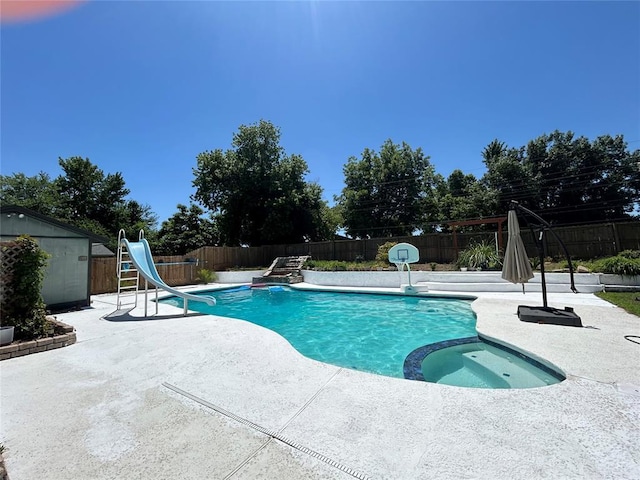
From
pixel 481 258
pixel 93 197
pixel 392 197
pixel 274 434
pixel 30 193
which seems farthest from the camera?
pixel 93 197

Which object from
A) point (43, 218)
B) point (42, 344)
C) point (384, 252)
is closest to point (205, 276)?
point (43, 218)

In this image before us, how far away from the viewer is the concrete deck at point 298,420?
5.78 feet

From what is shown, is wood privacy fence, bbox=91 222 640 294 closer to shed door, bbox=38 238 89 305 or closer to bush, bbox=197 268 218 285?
bush, bbox=197 268 218 285

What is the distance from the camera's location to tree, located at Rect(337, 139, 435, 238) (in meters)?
25.2

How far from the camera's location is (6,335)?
4176mm

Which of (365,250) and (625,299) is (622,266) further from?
(365,250)

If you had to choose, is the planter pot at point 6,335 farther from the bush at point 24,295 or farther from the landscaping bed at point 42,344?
the bush at point 24,295

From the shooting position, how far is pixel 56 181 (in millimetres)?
A: 24750

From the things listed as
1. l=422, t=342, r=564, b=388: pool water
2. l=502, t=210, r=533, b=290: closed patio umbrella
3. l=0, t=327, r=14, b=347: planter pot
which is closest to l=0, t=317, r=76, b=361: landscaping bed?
l=0, t=327, r=14, b=347: planter pot

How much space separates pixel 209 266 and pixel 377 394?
56.4 ft

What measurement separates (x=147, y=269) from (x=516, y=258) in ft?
29.6

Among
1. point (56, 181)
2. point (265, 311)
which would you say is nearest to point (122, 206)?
point (56, 181)

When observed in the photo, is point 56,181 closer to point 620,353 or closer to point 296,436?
point 296,436

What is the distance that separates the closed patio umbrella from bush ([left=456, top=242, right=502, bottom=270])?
721 cm
